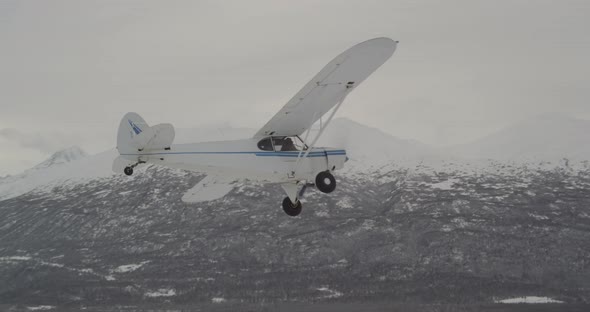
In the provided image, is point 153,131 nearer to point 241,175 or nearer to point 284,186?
point 241,175

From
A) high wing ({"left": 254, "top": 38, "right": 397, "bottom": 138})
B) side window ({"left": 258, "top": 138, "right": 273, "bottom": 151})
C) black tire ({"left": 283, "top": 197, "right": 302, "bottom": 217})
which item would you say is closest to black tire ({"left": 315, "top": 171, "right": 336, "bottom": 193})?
high wing ({"left": 254, "top": 38, "right": 397, "bottom": 138})

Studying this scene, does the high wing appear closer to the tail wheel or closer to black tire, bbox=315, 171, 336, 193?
black tire, bbox=315, 171, 336, 193

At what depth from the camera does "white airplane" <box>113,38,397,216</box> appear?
73.9 feet

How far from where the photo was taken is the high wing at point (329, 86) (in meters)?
21.0

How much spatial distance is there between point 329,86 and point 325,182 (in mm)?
4171

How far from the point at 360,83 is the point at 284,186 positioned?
6697 mm

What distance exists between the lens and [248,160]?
2470 cm

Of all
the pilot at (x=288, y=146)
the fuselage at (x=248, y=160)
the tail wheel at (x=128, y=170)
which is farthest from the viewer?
the pilot at (x=288, y=146)

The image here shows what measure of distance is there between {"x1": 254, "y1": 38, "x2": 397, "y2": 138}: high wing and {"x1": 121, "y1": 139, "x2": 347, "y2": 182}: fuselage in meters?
1.17

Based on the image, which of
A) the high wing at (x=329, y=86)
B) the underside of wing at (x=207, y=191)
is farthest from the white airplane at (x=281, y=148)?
the underside of wing at (x=207, y=191)

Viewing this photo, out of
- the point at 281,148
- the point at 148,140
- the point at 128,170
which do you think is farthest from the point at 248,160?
the point at 128,170

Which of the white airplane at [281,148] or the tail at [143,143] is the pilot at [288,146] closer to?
the white airplane at [281,148]

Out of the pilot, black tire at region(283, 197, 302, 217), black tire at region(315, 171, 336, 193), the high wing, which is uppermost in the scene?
the high wing

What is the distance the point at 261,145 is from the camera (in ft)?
82.7
